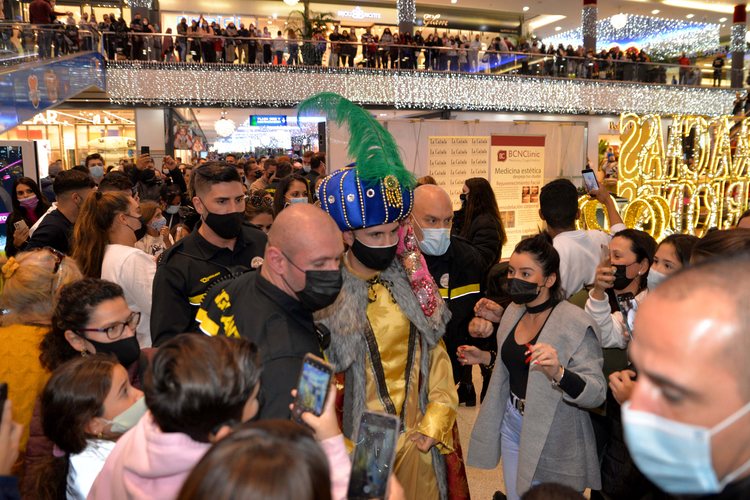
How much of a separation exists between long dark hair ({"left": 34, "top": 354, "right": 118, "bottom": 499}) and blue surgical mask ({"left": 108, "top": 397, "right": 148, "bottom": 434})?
0.19ft

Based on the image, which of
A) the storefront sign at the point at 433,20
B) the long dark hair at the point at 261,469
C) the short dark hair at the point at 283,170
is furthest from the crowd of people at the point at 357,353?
the storefront sign at the point at 433,20

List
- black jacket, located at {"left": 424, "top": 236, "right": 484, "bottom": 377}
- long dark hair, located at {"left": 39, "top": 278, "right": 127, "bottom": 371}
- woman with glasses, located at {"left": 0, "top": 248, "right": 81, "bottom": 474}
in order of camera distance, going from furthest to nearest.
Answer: black jacket, located at {"left": 424, "top": 236, "right": 484, "bottom": 377} → long dark hair, located at {"left": 39, "top": 278, "right": 127, "bottom": 371} → woman with glasses, located at {"left": 0, "top": 248, "right": 81, "bottom": 474}

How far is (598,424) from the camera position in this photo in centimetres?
310

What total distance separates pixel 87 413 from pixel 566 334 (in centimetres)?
192

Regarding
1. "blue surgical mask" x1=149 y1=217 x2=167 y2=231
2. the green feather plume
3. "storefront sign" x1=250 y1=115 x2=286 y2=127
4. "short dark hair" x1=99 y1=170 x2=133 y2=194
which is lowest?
"blue surgical mask" x1=149 y1=217 x2=167 y2=231

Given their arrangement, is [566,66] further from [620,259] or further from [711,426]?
[711,426]

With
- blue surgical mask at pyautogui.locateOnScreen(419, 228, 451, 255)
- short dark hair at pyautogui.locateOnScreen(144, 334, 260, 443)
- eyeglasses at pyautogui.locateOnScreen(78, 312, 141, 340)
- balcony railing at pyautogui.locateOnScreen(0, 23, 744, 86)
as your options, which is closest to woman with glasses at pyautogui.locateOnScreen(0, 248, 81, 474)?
eyeglasses at pyautogui.locateOnScreen(78, 312, 141, 340)

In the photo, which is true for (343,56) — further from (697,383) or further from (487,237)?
(697,383)

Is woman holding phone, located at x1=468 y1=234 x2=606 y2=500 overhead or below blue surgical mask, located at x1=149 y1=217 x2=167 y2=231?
below

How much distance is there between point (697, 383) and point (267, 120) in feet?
60.1

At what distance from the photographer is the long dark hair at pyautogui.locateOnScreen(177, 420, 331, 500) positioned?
0.95 meters

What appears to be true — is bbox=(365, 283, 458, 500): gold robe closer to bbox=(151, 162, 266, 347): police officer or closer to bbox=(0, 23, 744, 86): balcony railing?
bbox=(151, 162, 266, 347): police officer

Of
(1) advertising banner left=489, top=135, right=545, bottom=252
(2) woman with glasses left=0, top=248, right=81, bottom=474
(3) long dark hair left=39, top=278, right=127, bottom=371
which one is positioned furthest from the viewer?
(1) advertising banner left=489, top=135, right=545, bottom=252

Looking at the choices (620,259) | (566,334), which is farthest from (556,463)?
(620,259)
